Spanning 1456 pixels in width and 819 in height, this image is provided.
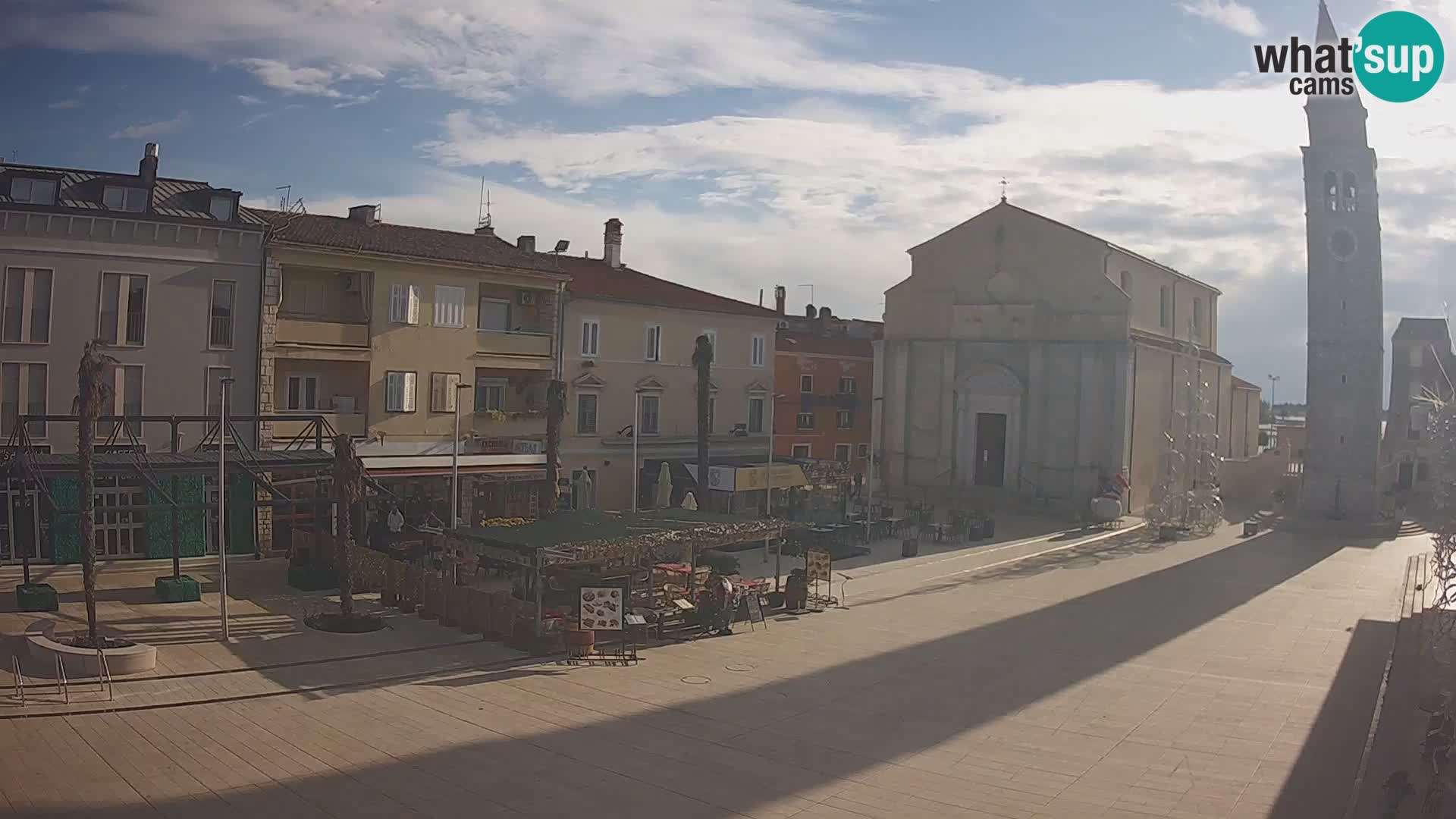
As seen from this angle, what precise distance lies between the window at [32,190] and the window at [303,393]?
320 inches

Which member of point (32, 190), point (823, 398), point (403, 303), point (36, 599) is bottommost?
point (36, 599)

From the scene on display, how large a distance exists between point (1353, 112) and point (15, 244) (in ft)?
179

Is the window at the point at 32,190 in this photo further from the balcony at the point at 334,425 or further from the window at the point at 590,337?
the window at the point at 590,337

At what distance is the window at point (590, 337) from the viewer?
42000mm

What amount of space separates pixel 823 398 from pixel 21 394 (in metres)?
39.1

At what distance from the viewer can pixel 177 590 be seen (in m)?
25.0

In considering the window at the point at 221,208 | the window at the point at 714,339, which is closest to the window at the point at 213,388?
the window at the point at 221,208

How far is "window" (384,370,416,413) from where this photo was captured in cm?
3550

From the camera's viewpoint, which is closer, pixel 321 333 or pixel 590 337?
pixel 321 333

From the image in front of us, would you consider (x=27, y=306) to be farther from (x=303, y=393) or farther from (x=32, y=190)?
(x=303, y=393)

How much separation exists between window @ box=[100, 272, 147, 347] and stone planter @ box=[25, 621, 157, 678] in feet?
44.5

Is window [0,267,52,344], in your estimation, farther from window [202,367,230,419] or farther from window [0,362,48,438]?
window [202,367,230,419]

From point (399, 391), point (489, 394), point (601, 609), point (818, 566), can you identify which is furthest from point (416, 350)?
point (601, 609)

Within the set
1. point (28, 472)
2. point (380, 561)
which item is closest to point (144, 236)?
point (28, 472)
